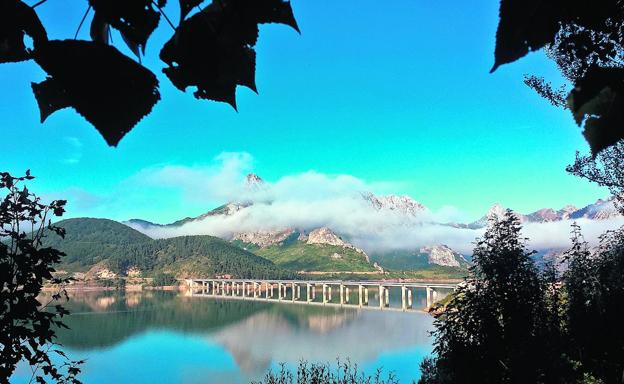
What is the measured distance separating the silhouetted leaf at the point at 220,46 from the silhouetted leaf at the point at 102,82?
107mm

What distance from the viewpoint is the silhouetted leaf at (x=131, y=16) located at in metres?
0.61

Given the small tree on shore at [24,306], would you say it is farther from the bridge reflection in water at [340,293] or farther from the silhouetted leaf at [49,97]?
the bridge reflection in water at [340,293]

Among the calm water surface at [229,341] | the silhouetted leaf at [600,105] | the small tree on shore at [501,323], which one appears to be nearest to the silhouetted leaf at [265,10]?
the silhouetted leaf at [600,105]

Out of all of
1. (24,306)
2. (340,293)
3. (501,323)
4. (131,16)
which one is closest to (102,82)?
(131,16)

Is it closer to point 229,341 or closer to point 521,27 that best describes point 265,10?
point 521,27

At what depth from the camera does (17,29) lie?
623mm

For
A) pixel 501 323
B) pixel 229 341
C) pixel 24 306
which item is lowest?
pixel 229 341

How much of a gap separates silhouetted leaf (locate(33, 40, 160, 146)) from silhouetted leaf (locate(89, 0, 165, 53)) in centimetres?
8

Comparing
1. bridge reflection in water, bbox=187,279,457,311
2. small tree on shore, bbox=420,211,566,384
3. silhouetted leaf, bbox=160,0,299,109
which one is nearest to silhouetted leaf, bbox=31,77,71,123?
silhouetted leaf, bbox=160,0,299,109

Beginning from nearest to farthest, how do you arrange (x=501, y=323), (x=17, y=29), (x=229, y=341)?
1. (x=17, y=29)
2. (x=501, y=323)
3. (x=229, y=341)

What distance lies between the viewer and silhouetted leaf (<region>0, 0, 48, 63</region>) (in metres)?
0.60

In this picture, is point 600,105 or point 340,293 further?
point 340,293

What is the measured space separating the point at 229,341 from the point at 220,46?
66472 millimetres

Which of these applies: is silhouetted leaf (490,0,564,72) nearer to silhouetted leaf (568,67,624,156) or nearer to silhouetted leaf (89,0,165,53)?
silhouetted leaf (568,67,624,156)
